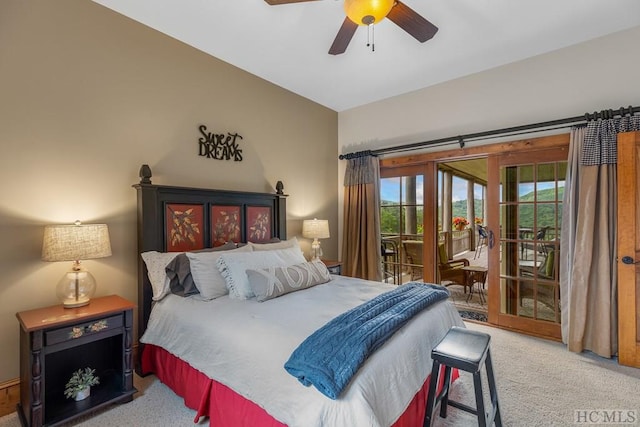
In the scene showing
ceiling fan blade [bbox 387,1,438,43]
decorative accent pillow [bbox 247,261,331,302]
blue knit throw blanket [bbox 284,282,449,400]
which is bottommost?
blue knit throw blanket [bbox 284,282,449,400]

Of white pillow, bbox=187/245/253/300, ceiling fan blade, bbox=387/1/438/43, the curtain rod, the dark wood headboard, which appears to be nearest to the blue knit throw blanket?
white pillow, bbox=187/245/253/300

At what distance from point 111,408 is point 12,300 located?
99 centimetres

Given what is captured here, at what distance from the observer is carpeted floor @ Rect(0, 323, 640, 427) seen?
1.88 meters

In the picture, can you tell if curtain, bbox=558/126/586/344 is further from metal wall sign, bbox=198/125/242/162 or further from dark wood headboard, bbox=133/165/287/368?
metal wall sign, bbox=198/125/242/162

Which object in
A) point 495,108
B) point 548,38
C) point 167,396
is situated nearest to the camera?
point 167,396

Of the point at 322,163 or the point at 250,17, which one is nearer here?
the point at 250,17

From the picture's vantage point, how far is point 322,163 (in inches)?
175

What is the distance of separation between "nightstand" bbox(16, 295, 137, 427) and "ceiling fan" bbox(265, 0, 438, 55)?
7.57 ft

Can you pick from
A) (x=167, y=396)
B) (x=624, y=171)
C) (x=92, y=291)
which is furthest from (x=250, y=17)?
(x=624, y=171)

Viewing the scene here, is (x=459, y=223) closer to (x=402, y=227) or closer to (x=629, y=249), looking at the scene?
(x=402, y=227)

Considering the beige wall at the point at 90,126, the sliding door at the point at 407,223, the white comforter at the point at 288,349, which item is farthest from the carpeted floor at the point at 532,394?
the sliding door at the point at 407,223

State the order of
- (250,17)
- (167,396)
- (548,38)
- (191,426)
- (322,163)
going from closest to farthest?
→ (191,426) → (167,396) → (250,17) → (548,38) → (322,163)

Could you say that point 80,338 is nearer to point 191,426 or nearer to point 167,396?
point 167,396

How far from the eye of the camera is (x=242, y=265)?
2330 millimetres
